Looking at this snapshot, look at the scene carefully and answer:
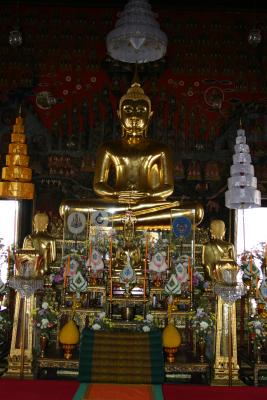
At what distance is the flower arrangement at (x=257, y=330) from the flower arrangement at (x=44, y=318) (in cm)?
190

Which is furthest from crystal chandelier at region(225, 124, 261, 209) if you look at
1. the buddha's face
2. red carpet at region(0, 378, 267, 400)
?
red carpet at region(0, 378, 267, 400)

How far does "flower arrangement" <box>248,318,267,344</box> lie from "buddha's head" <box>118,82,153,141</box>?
10.3ft

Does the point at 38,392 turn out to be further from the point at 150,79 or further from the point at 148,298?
the point at 150,79

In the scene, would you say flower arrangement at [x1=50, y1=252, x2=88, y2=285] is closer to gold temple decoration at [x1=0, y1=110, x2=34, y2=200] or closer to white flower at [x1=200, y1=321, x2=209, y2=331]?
white flower at [x1=200, y1=321, x2=209, y2=331]

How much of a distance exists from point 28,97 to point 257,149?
348 centimetres

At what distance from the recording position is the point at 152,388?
2.83m

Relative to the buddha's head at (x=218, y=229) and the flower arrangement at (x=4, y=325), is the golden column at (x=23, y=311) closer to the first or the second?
the flower arrangement at (x=4, y=325)

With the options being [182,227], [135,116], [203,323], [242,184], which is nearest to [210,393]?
[203,323]

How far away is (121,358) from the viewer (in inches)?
127

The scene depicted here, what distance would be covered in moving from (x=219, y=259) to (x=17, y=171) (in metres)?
3.08

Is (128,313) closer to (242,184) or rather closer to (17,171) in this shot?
(242,184)

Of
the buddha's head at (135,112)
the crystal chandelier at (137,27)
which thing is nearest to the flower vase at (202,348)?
the buddha's head at (135,112)

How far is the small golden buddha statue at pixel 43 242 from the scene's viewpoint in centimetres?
532

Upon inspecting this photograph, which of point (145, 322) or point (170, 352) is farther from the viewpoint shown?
point (145, 322)
